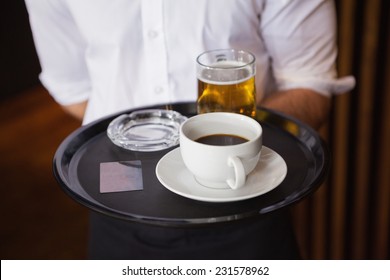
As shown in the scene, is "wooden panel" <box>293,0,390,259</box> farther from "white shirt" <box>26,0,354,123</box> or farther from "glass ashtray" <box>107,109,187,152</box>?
"glass ashtray" <box>107,109,187,152</box>

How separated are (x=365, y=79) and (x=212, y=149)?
0.89 metres

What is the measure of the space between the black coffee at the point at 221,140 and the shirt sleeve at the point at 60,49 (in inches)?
21.2

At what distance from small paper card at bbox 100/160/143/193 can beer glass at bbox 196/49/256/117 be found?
0.50ft

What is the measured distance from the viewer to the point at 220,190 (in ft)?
2.43

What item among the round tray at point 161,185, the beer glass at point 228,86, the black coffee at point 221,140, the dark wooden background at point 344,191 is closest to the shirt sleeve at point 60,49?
the round tray at point 161,185

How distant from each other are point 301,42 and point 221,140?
408 mm

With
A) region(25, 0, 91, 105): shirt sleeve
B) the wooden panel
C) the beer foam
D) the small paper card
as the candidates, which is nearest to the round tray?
the small paper card

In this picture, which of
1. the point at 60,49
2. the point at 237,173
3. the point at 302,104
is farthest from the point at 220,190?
the point at 60,49

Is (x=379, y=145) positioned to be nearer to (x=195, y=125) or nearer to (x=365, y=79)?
(x=365, y=79)

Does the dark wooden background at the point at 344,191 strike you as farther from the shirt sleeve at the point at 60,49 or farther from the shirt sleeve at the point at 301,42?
the shirt sleeve at the point at 60,49

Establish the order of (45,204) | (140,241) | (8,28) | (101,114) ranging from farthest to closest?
(8,28), (45,204), (101,114), (140,241)

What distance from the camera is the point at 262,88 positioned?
3.83 ft
